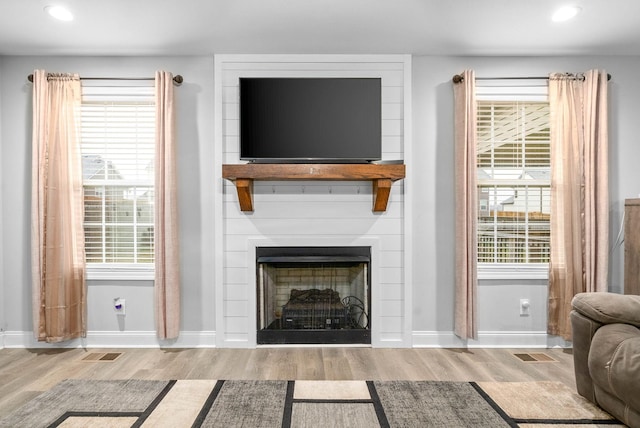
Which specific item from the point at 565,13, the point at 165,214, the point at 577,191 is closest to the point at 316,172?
the point at 165,214

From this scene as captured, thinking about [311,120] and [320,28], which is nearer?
[320,28]

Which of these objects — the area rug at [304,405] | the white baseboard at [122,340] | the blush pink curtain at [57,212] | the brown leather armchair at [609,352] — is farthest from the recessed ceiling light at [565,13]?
the blush pink curtain at [57,212]

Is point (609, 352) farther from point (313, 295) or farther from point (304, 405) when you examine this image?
point (313, 295)

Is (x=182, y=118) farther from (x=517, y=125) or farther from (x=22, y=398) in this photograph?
(x=517, y=125)

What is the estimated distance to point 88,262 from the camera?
358 centimetres

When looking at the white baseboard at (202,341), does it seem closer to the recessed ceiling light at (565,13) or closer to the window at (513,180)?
the window at (513,180)

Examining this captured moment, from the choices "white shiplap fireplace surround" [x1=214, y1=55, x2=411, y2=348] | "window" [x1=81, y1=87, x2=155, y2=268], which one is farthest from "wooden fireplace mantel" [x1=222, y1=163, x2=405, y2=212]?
"window" [x1=81, y1=87, x2=155, y2=268]

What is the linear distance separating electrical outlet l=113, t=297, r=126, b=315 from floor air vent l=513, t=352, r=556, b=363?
3.18 m

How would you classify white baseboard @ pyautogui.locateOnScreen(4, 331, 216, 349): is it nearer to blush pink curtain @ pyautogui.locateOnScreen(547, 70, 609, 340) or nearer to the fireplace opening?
the fireplace opening

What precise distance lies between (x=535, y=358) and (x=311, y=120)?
8.27 feet

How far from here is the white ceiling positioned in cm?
270

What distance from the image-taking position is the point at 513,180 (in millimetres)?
3572

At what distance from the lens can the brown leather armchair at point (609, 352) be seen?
1996 mm

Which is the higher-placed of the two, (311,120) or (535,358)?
(311,120)
